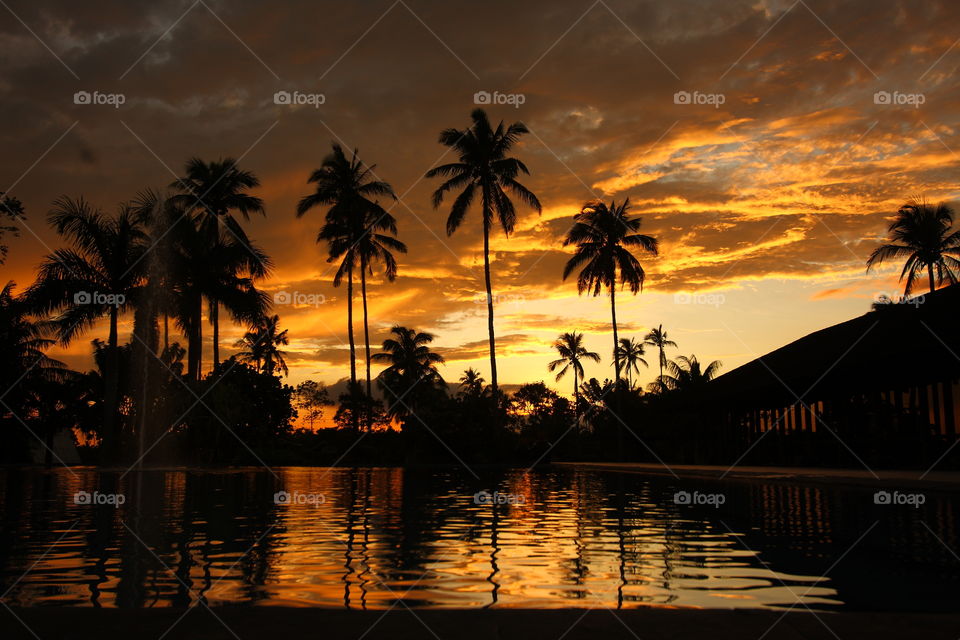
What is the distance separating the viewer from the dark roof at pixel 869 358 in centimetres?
2033

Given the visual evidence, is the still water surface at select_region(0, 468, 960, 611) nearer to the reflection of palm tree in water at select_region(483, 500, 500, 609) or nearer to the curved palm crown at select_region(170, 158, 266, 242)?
the reflection of palm tree in water at select_region(483, 500, 500, 609)

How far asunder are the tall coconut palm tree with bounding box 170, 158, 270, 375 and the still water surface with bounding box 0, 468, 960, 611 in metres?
28.1

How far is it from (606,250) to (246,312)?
72.2 ft

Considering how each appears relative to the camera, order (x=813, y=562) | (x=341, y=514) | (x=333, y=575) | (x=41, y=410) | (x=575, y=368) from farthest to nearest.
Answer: (x=575, y=368) → (x=41, y=410) → (x=341, y=514) → (x=813, y=562) → (x=333, y=575)

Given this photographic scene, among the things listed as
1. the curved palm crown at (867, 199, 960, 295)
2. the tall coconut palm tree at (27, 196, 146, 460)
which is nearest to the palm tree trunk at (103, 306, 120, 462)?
the tall coconut palm tree at (27, 196, 146, 460)

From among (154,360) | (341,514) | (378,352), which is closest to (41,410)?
(154,360)

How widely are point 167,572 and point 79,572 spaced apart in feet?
2.56

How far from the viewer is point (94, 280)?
115ft

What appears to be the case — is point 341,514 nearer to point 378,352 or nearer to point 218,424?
point 218,424

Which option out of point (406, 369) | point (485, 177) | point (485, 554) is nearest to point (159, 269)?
point (485, 177)

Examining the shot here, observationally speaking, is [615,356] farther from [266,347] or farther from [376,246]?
[266,347]

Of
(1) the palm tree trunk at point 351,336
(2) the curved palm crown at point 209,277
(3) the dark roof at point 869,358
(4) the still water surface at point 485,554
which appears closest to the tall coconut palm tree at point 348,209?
(1) the palm tree trunk at point 351,336

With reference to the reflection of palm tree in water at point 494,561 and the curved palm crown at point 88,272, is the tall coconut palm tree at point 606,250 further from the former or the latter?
the reflection of palm tree in water at point 494,561

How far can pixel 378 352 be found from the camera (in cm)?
6069
